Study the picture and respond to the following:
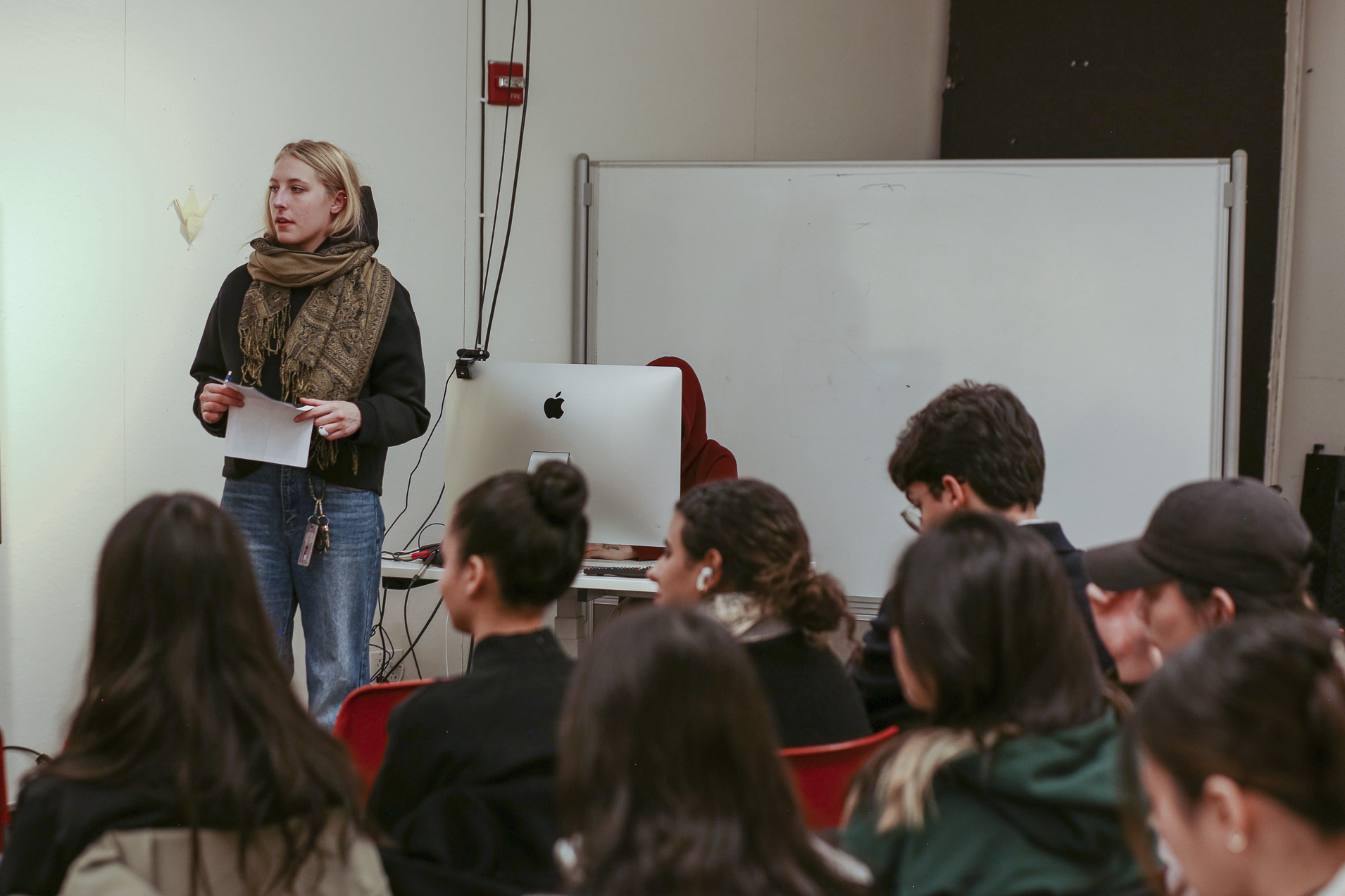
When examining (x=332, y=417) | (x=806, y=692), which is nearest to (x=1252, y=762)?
(x=806, y=692)

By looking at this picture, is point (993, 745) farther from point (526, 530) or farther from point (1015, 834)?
point (526, 530)

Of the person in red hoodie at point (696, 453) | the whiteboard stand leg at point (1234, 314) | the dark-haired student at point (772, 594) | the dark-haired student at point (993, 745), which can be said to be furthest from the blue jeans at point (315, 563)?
the whiteboard stand leg at point (1234, 314)

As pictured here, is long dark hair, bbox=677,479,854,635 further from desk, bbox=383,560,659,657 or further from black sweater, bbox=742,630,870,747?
desk, bbox=383,560,659,657

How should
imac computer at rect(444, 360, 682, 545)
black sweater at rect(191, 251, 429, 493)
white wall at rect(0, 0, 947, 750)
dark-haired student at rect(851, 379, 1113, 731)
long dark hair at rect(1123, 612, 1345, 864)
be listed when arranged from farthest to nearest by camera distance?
white wall at rect(0, 0, 947, 750), imac computer at rect(444, 360, 682, 545), black sweater at rect(191, 251, 429, 493), dark-haired student at rect(851, 379, 1113, 731), long dark hair at rect(1123, 612, 1345, 864)

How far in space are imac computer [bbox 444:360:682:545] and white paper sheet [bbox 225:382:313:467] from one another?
16.7 inches

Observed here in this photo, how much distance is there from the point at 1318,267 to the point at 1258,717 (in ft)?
11.8

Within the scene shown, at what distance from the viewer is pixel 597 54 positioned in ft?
12.3

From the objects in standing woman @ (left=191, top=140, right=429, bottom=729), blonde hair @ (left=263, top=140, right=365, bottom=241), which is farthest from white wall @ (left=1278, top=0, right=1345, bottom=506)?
blonde hair @ (left=263, top=140, right=365, bottom=241)

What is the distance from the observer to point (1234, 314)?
3.29 metres

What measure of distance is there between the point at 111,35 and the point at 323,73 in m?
0.58

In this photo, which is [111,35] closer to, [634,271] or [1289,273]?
[634,271]

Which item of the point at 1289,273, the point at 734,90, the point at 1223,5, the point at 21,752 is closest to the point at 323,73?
the point at 734,90

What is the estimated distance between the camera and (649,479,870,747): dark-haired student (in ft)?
4.98

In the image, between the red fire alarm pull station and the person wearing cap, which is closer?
the person wearing cap
